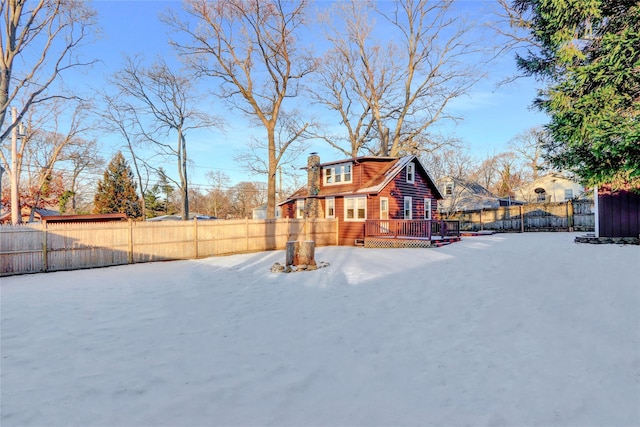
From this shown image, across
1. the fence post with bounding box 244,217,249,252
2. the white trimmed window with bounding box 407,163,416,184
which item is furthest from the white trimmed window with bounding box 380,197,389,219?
the fence post with bounding box 244,217,249,252

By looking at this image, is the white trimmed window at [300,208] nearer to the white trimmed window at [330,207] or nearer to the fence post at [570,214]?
the white trimmed window at [330,207]

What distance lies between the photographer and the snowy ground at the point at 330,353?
281 cm

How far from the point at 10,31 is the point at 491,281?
1868cm

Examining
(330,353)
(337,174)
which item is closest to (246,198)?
(337,174)

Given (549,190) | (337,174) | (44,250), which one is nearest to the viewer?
(44,250)

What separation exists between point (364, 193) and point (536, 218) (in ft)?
48.6

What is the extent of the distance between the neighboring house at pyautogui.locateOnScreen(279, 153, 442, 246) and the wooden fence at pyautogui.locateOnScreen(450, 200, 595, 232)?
630cm

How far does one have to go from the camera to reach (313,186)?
2128cm

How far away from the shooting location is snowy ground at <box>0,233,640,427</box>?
2.81 metres

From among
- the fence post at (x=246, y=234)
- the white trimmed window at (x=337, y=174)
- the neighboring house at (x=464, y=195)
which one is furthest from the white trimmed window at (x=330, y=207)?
the neighboring house at (x=464, y=195)

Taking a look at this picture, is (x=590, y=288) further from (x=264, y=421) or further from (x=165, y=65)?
(x=165, y=65)

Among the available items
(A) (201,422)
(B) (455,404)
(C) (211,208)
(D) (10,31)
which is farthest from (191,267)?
(C) (211,208)

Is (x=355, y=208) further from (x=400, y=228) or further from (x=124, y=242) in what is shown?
(x=124, y=242)

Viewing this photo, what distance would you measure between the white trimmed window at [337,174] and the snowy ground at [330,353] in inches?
520
